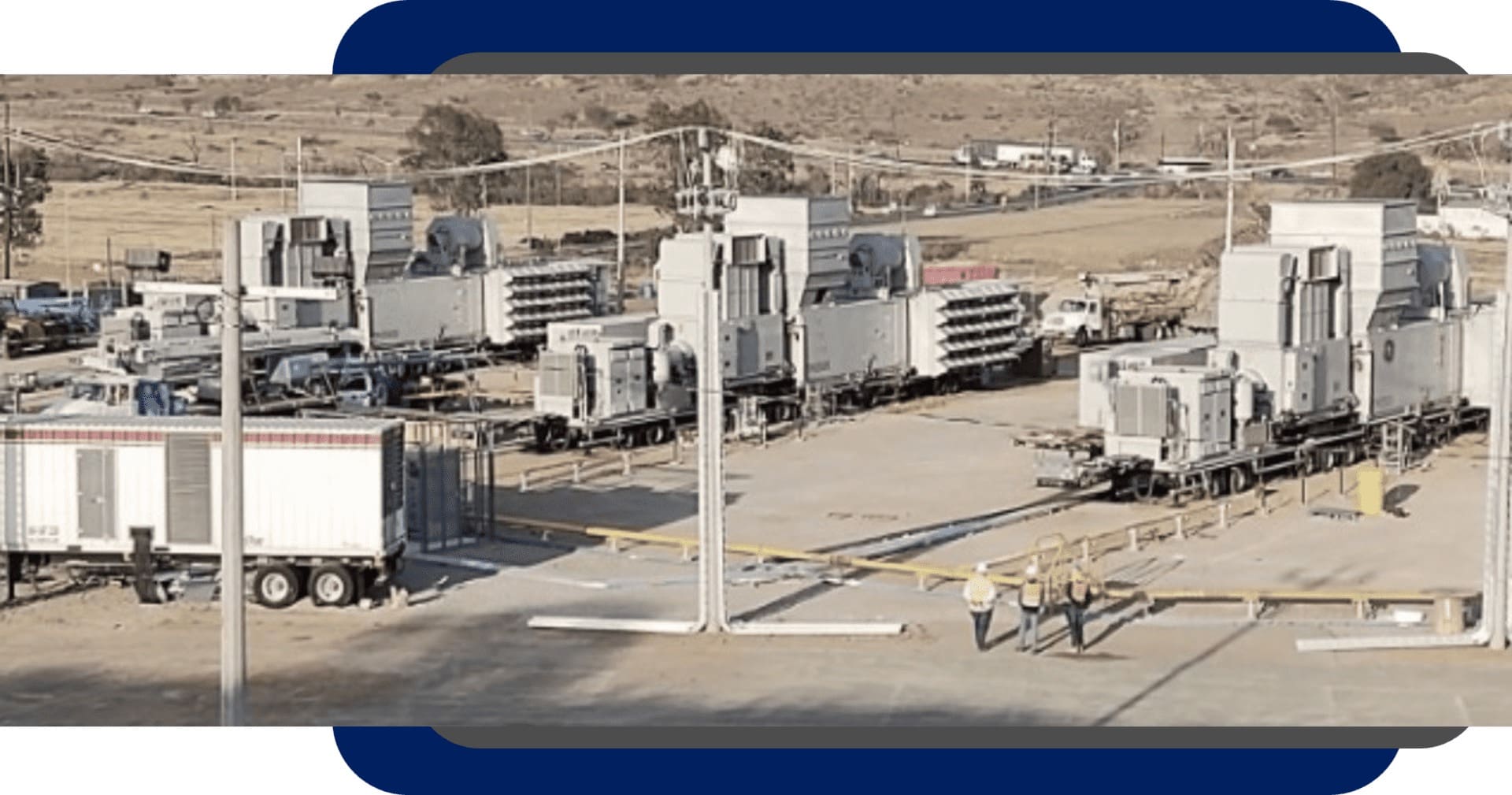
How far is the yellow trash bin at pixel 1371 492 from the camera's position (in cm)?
3109

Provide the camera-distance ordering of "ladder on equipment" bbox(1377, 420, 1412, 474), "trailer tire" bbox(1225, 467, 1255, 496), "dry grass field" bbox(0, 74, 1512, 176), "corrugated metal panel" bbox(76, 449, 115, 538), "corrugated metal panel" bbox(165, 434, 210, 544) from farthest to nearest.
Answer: "dry grass field" bbox(0, 74, 1512, 176), "ladder on equipment" bbox(1377, 420, 1412, 474), "trailer tire" bbox(1225, 467, 1255, 496), "corrugated metal panel" bbox(76, 449, 115, 538), "corrugated metal panel" bbox(165, 434, 210, 544)

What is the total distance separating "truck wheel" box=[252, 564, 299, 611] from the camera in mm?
26375

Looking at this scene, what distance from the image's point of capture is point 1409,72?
15219mm

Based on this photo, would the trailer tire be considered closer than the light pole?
Yes

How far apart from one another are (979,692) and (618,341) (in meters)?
16.1

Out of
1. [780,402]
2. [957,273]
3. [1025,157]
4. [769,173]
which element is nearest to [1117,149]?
[1025,157]

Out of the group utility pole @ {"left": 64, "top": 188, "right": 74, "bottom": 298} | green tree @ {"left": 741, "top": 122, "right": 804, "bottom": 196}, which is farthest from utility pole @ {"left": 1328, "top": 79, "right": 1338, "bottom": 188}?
utility pole @ {"left": 64, "top": 188, "right": 74, "bottom": 298}

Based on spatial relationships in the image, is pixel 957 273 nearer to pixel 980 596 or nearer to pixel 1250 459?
pixel 1250 459

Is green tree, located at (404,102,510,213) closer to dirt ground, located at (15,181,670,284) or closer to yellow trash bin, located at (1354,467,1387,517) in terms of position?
dirt ground, located at (15,181,670,284)

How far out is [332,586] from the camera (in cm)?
2638

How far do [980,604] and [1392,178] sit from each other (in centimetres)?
5602

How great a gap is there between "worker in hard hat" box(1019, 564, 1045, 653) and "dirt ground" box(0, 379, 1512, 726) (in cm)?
16

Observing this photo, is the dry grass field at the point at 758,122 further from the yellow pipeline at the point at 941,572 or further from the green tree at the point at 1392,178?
the yellow pipeline at the point at 941,572

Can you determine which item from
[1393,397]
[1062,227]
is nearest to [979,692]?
[1393,397]
